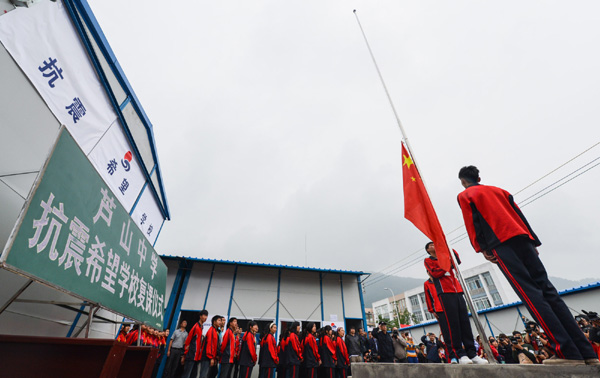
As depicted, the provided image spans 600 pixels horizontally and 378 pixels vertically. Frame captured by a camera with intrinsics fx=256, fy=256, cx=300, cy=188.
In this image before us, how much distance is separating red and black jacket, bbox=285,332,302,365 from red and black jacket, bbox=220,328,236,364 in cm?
160

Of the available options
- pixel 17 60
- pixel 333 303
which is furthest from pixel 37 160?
pixel 333 303

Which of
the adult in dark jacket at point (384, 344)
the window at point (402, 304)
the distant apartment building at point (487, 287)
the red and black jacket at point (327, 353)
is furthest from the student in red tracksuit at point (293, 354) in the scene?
the window at point (402, 304)

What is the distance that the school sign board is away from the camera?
171 centimetres

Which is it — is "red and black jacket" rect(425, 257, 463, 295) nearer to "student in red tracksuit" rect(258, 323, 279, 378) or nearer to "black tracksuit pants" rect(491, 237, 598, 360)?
"black tracksuit pants" rect(491, 237, 598, 360)

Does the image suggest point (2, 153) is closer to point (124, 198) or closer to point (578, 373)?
point (124, 198)

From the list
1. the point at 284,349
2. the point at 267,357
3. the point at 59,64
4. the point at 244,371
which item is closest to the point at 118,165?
the point at 59,64

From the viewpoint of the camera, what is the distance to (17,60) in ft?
9.91

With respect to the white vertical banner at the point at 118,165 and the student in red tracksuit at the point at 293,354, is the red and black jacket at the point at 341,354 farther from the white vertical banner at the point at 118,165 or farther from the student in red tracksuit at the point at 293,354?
the white vertical banner at the point at 118,165

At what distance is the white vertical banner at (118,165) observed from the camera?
15.9ft

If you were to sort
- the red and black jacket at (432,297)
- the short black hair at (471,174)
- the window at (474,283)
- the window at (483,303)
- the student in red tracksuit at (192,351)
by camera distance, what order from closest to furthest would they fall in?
the short black hair at (471,174) → the red and black jacket at (432,297) → the student in red tracksuit at (192,351) → the window at (483,303) → the window at (474,283)

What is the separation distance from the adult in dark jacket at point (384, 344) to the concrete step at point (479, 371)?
6.45 m

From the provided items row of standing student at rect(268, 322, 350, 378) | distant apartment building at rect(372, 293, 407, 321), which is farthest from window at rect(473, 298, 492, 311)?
row of standing student at rect(268, 322, 350, 378)

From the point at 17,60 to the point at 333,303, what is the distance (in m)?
12.4

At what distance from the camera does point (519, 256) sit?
2.30m
